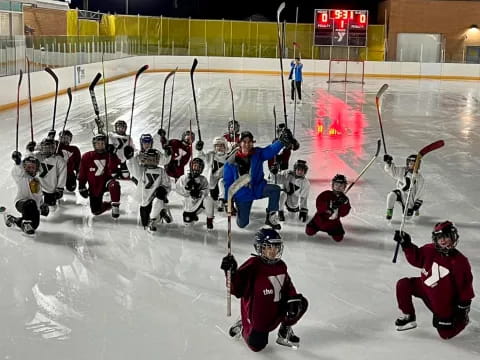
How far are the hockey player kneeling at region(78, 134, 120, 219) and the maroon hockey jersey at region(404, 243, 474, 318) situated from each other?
9.69 ft

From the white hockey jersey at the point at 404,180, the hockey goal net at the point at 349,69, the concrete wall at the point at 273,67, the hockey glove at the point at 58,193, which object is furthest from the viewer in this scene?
the hockey goal net at the point at 349,69

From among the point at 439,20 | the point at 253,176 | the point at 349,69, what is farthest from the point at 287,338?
the point at 439,20

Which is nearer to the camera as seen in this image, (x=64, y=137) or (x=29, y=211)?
(x=29, y=211)

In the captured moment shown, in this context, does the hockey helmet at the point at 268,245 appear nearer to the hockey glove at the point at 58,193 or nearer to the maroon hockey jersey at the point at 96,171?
the maroon hockey jersey at the point at 96,171

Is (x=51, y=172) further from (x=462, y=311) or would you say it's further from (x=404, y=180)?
(x=462, y=311)

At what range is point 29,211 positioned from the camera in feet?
16.5

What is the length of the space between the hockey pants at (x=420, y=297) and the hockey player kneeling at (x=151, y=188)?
→ 7.61 feet

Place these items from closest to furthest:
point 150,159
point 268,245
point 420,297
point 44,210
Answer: point 268,245, point 420,297, point 150,159, point 44,210

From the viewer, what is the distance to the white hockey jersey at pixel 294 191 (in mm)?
5652

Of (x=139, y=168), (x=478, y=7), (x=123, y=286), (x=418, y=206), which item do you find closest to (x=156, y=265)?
(x=123, y=286)

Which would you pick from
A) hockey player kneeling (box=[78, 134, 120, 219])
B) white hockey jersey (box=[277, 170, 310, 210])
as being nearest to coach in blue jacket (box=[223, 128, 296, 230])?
white hockey jersey (box=[277, 170, 310, 210])

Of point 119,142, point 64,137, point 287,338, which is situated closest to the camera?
point 287,338

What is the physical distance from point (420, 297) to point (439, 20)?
27877 millimetres

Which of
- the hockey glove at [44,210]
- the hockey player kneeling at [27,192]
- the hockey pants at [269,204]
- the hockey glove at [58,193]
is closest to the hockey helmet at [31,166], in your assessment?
the hockey player kneeling at [27,192]
